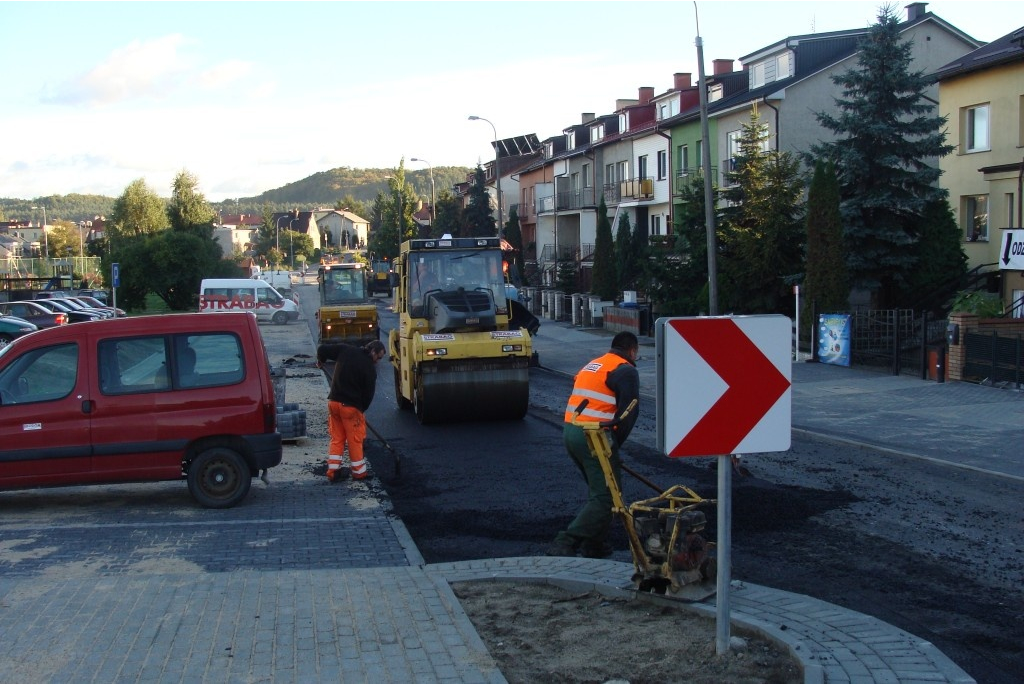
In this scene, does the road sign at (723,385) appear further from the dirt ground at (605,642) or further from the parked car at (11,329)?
the parked car at (11,329)

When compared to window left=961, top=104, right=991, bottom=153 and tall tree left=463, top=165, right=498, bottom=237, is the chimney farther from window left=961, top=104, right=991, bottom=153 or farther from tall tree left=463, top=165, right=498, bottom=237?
tall tree left=463, top=165, right=498, bottom=237

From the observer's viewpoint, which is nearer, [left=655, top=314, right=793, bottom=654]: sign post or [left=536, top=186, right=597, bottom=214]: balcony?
[left=655, top=314, right=793, bottom=654]: sign post

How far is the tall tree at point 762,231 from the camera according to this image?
29047mm

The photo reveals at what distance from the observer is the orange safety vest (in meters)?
7.56

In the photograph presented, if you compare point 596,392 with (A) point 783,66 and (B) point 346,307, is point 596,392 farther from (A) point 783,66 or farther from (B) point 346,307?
(A) point 783,66

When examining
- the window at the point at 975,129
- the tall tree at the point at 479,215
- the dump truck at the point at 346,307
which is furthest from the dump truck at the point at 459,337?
the tall tree at the point at 479,215

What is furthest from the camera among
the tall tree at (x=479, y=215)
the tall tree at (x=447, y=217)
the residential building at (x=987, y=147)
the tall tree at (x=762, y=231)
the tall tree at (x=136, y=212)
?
the tall tree at (x=136, y=212)

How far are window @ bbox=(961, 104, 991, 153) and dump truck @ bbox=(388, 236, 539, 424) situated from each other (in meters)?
18.6

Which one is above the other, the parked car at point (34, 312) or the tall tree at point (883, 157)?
the tall tree at point (883, 157)

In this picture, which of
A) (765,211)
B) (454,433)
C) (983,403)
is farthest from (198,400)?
(765,211)

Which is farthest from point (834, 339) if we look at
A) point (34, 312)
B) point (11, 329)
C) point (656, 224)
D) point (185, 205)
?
point (185, 205)

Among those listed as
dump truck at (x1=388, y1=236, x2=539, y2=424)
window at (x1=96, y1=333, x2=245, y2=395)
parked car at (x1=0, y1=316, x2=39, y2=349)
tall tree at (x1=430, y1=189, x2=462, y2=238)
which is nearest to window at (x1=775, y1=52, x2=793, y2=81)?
dump truck at (x1=388, y1=236, x2=539, y2=424)

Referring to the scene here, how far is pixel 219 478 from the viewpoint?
33.2 feet

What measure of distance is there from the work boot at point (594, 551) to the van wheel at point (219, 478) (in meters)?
3.92
